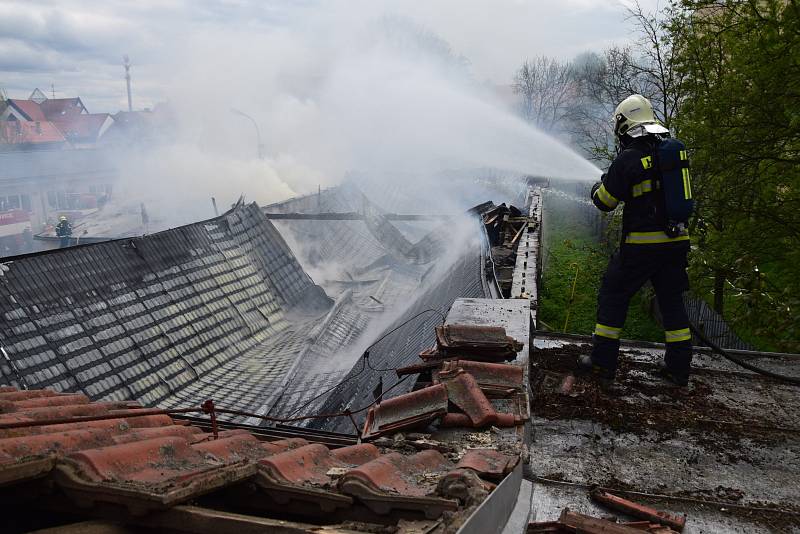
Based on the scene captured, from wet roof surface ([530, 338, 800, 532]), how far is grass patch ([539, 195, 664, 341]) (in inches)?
277

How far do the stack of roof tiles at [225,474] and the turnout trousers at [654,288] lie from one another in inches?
84.5

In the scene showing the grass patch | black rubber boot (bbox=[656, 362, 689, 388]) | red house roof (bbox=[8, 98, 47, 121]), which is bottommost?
the grass patch

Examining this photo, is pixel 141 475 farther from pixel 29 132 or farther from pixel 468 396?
pixel 29 132

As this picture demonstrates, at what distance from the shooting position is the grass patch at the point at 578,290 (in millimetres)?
14961

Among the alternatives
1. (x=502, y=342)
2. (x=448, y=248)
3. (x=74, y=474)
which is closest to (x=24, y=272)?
(x=502, y=342)

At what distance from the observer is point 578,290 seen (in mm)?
18047

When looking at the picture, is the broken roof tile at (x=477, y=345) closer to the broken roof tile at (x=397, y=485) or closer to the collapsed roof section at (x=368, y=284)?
the collapsed roof section at (x=368, y=284)

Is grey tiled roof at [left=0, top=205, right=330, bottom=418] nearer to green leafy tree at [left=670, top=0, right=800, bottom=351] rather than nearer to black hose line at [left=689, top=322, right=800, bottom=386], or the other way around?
black hose line at [left=689, top=322, right=800, bottom=386]

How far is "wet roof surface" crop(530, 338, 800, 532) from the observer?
10.8 ft

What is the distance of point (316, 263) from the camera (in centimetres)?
1623

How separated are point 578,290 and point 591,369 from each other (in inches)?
537

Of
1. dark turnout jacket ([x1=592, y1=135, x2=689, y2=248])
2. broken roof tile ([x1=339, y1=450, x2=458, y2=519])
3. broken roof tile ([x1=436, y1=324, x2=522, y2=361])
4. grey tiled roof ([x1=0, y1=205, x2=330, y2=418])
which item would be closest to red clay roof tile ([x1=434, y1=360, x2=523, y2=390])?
broken roof tile ([x1=436, y1=324, x2=522, y2=361])

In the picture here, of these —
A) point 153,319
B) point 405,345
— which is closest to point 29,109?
point 153,319

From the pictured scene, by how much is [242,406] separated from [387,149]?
2242 cm
